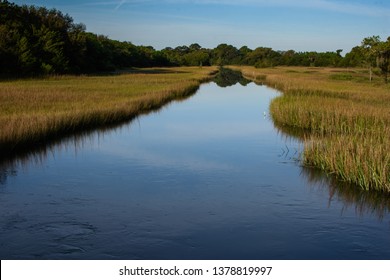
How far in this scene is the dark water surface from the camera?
721cm

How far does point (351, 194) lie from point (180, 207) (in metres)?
3.69

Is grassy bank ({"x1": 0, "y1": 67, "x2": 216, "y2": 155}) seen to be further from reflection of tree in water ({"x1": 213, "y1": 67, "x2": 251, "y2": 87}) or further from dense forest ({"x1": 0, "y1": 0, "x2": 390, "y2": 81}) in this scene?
reflection of tree in water ({"x1": 213, "y1": 67, "x2": 251, "y2": 87})

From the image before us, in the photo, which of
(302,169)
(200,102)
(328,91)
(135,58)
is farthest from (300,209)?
(135,58)

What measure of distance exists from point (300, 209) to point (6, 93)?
18.3 meters

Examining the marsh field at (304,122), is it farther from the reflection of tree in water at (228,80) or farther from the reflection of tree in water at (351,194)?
the reflection of tree in water at (228,80)

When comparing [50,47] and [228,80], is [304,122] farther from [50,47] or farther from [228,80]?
[228,80]

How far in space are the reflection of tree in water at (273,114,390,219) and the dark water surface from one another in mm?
22

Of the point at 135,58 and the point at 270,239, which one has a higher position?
the point at 135,58

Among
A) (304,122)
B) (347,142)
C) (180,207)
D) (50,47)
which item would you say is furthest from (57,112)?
(50,47)

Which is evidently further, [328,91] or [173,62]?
[173,62]

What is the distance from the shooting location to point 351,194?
10.2 metres

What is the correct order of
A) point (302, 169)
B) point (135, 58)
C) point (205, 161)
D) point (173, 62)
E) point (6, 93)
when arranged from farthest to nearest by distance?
point (173, 62) < point (135, 58) < point (6, 93) < point (205, 161) < point (302, 169)

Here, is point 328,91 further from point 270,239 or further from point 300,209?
point 270,239

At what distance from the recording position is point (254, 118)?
23.8m
